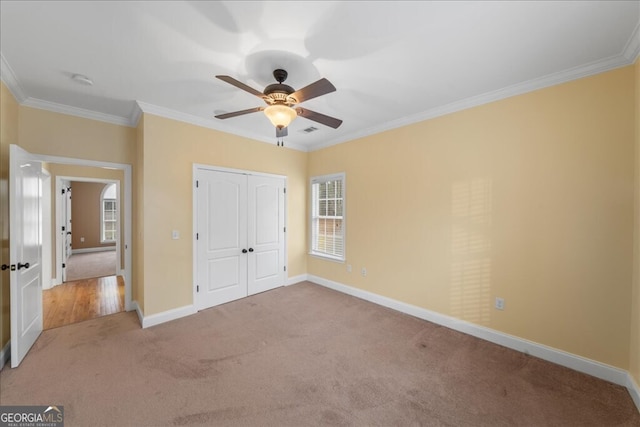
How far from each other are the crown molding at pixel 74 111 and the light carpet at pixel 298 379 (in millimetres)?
2711

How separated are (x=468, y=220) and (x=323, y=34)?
2.52 m

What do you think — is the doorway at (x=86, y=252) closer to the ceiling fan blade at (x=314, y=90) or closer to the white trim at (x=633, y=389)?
the ceiling fan blade at (x=314, y=90)

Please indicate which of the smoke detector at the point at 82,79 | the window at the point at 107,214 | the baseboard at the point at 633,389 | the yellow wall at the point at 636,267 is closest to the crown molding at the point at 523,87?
the yellow wall at the point at 636,267

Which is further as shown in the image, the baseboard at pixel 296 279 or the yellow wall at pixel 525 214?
the baseboard at pixel 296 279

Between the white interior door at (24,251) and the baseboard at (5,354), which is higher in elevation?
the white interior door at (24,251)

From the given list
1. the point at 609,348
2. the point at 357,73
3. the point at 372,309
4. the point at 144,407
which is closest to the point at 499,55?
the point at 357,73

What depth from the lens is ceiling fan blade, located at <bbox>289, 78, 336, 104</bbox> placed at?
5.74 ft

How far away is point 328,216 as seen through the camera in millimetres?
4820

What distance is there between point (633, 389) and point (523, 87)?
110 inches

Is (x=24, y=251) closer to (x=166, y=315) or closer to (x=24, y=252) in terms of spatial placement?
(x=24, y=252)

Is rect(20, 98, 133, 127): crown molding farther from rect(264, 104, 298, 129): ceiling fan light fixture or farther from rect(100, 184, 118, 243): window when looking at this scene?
rect(100, 184, 118, 243): window

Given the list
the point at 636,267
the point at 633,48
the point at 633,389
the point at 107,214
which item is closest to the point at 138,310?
the point at 633,389

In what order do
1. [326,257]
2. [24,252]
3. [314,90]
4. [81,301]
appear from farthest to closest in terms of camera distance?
[326,257] < [81,301] < [24,252] < [314,90]

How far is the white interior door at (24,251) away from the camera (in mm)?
2281
